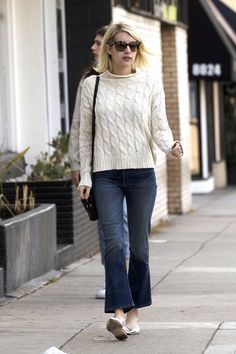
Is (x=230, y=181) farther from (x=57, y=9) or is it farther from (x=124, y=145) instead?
(x=124, y=145)

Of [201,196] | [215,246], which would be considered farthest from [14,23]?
[201,196]

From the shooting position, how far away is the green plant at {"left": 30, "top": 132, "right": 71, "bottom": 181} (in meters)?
11.0

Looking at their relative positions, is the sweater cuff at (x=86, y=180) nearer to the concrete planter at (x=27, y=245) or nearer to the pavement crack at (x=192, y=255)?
the concrete planter at (x=27, y=245)

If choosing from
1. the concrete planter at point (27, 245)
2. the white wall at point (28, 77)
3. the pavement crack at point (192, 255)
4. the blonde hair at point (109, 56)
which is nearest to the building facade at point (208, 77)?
the pavement crack at point (192, 255)

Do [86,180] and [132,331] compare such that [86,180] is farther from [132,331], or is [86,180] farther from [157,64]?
[157,64]

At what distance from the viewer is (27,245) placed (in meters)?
9.16

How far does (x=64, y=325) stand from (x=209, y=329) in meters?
1.02

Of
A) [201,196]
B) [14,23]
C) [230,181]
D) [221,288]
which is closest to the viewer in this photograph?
[221,288]

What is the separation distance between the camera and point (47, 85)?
11758mm

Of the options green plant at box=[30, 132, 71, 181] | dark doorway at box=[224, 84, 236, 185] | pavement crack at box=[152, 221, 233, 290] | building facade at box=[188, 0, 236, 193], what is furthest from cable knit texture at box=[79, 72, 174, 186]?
dark doorway at box=[224, 84, 236, 185]

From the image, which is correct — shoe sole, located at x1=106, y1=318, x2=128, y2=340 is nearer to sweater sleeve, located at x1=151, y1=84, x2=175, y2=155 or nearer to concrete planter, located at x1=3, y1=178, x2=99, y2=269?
sweater sleeve, located at x1=151, y1=84, x2=175, y2=155

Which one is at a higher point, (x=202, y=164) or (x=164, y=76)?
(x=164, y=76)

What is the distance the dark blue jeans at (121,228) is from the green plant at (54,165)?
Answer: 13.1 feet

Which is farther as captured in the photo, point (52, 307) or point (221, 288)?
point (221, 288)
